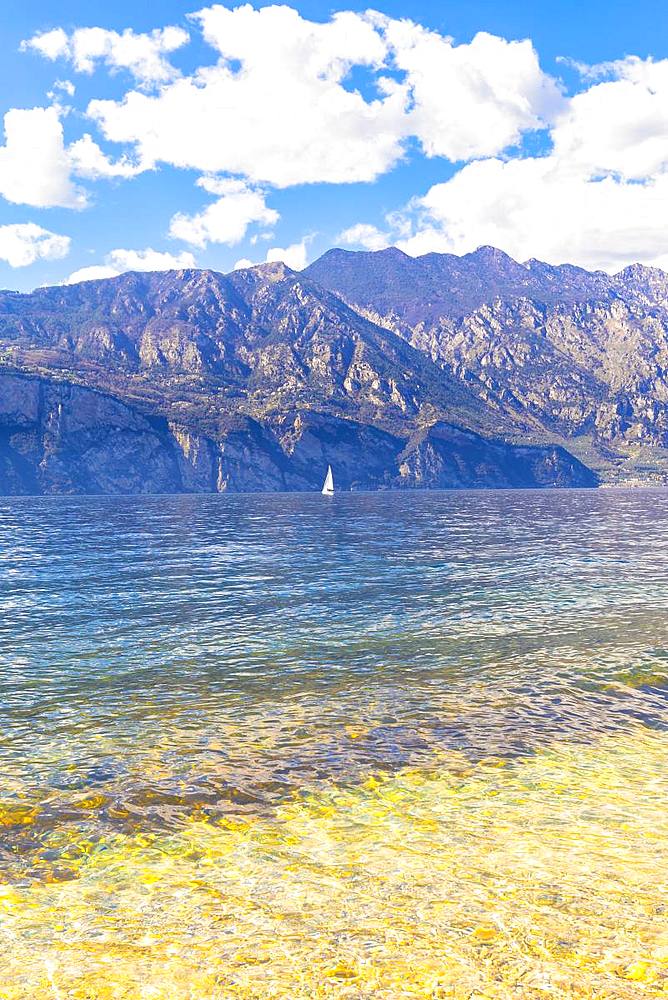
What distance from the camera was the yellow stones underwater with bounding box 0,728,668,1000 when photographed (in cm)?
984

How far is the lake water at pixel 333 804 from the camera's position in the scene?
10.3 m

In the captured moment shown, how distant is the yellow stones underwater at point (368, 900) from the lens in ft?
32.3

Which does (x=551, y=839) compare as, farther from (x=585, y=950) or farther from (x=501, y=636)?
(x=501, y=636)

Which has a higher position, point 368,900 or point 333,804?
point 368,900

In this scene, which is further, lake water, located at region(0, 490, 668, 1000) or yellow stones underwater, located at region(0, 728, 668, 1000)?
lake water, located at region(0, 490, 668, 1000)

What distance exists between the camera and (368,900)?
39.7 ft

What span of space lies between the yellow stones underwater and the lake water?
52mm

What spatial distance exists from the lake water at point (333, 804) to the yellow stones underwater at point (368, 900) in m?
0.05

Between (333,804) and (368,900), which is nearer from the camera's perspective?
(368,900)

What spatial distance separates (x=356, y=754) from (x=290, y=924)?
8707mm

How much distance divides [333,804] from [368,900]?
444 cm

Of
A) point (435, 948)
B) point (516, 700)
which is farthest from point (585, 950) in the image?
point (516, 700)

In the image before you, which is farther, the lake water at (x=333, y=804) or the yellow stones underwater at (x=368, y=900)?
the lake water at (x=333, y=804)

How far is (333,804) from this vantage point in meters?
16.5
